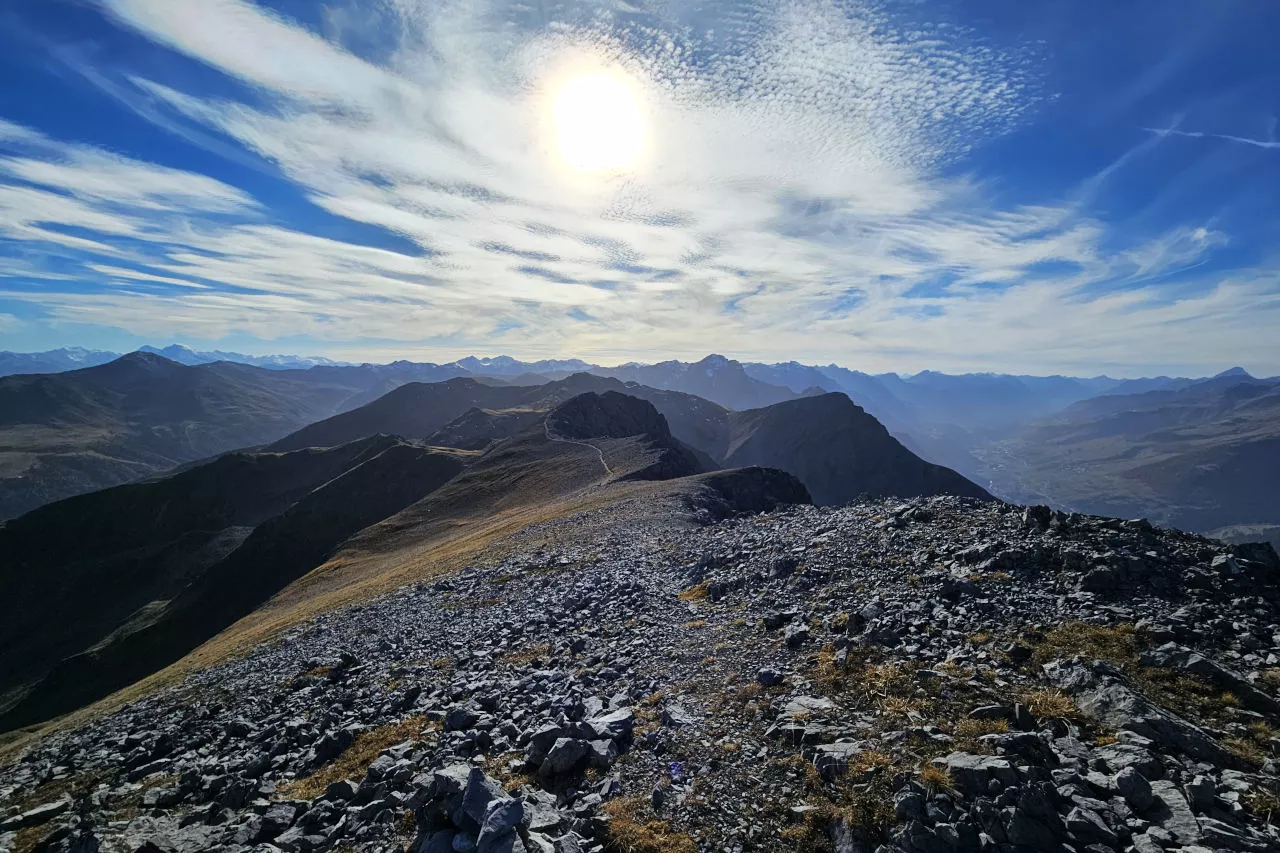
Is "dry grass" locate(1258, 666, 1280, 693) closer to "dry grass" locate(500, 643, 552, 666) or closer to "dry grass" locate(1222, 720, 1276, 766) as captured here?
"dry grass" locate(1222, 720, 1276, 766)

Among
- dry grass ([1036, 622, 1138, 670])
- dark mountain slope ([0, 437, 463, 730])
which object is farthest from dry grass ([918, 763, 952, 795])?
dark mountain slope ([0, 437, 463, 730])

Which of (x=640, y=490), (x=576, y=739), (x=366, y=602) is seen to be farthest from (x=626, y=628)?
(x=640, y=490)

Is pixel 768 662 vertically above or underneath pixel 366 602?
above

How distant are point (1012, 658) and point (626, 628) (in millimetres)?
12591

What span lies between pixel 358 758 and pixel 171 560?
145m

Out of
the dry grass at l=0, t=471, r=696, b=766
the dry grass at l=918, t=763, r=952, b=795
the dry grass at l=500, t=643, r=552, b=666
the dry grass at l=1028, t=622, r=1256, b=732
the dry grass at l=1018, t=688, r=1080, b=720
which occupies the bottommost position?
the dry grass at l=0, t=471, r=696, b=766

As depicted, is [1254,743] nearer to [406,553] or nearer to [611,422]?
[406,553]

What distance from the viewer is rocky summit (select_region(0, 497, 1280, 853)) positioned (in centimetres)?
980

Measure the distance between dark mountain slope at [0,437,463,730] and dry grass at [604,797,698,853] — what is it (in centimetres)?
9231

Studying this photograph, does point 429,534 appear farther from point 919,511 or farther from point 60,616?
point 60,616

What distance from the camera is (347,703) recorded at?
19.5 meters

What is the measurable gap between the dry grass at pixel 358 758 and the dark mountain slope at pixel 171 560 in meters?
82.8

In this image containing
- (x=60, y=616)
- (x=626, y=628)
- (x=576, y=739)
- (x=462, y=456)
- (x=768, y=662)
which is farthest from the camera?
(x=462, y=456)

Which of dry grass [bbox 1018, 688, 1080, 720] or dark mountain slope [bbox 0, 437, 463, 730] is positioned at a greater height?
dry grass [bbox 1018, 688, 1080, 720]
